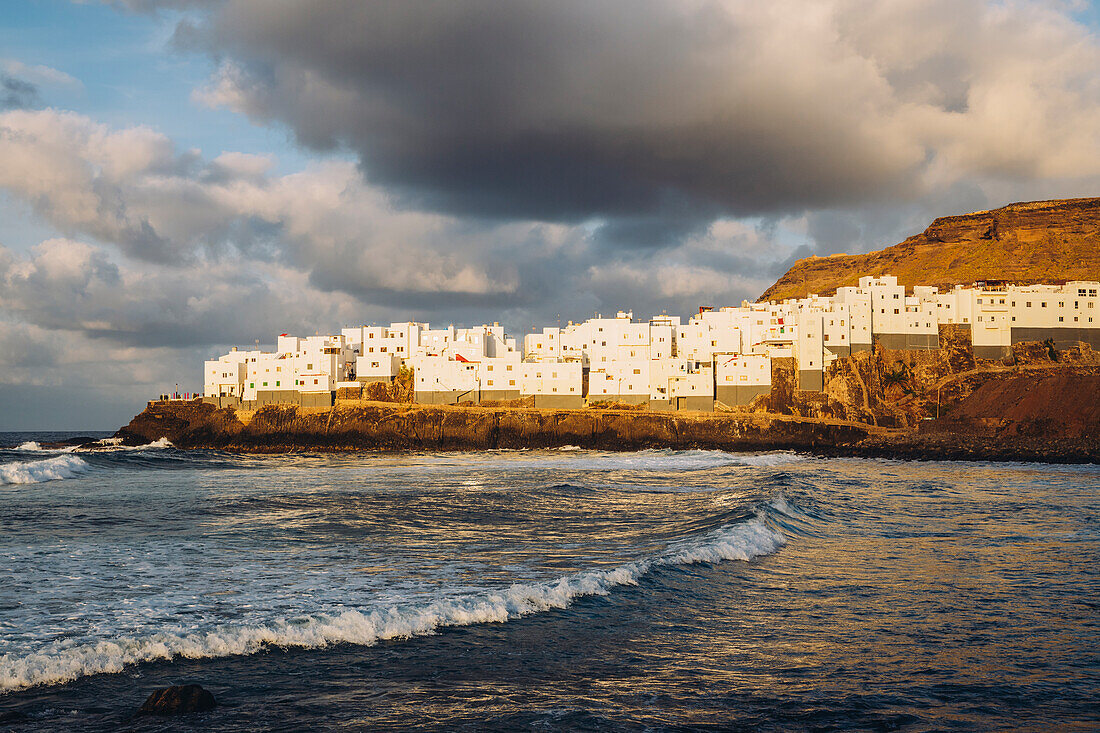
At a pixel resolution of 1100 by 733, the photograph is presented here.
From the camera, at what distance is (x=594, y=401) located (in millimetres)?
83188

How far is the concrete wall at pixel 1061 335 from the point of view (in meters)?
87.8

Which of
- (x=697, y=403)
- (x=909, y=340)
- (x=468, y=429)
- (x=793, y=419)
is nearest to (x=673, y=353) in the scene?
(x=697, y=403)

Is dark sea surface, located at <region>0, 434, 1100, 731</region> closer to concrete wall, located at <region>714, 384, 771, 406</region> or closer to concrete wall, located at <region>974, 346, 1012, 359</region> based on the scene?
concrete wall, located at <region>714, 384, 771, 406</region>

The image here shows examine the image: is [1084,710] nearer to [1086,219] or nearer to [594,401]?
[594,401]

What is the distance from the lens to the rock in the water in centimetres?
758

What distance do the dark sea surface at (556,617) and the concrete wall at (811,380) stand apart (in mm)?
56379

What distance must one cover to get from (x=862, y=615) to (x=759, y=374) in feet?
237

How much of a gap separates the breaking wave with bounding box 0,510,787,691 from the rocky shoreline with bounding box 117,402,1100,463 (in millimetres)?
58620

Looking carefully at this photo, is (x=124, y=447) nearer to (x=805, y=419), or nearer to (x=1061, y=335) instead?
(x=805, y=419)

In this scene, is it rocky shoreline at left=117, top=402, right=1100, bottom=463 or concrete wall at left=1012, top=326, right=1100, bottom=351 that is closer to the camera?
rocky shoreline at left=117, top=402, right=1100, bottom=463

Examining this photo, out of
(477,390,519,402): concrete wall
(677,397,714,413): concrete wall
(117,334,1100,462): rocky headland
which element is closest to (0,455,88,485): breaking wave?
(117,334,1100,462): rocky headland

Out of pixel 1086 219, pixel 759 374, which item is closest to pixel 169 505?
pixel 759 374

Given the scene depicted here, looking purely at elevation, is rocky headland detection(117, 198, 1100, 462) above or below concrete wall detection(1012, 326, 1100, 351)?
below

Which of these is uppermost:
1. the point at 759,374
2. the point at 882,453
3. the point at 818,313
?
the point at 818,313
